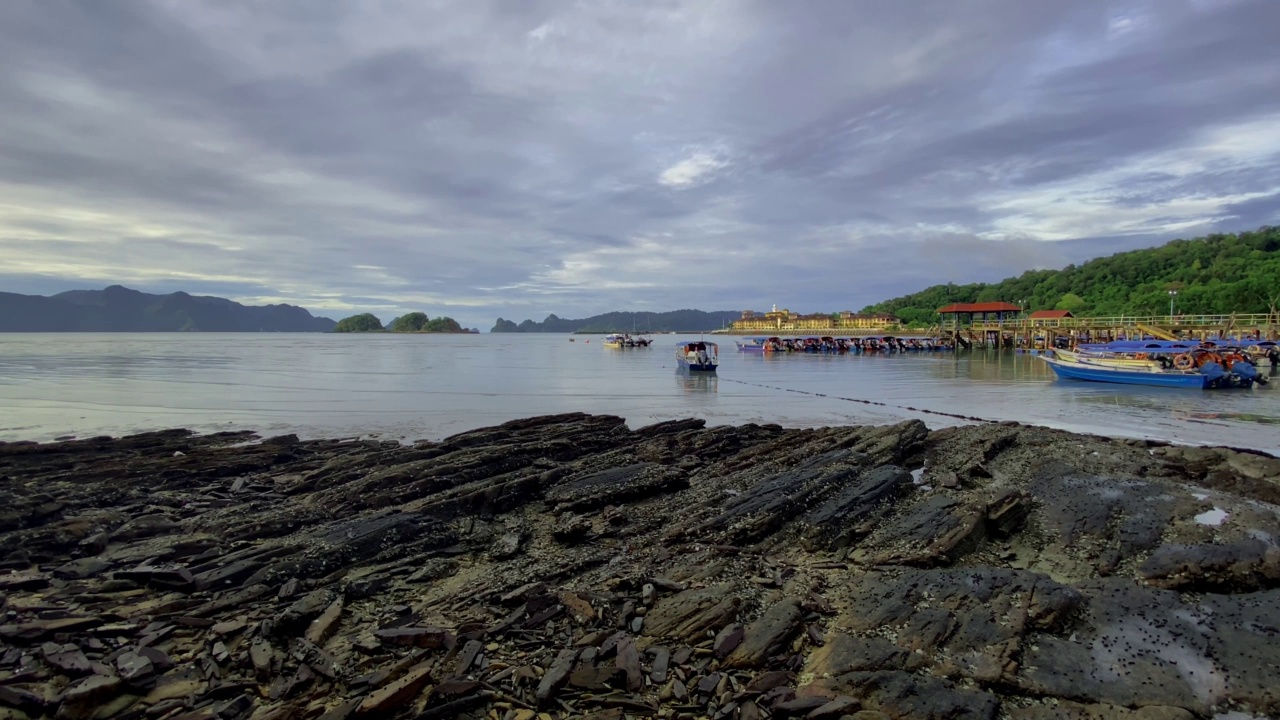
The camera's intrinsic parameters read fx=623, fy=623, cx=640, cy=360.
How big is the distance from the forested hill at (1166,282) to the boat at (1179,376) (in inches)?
2224

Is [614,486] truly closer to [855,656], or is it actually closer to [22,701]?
[855,656]

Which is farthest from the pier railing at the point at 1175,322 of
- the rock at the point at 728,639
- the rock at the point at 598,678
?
the rock at the point at 598,678

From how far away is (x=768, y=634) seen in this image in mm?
6457

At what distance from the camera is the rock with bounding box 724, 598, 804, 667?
6.08 metres

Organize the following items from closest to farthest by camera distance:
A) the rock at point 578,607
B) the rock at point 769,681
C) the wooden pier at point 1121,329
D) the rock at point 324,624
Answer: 1. the rock at point 769,681
2. the rock at point 324,624
3. the rock at point 578,607
4. the wooden pier at point 1121,329

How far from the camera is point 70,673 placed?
5.73 meters

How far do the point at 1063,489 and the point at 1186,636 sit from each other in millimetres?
5248

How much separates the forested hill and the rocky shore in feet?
321

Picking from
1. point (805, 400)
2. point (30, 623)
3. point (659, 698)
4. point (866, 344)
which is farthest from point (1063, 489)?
point (866, 344)

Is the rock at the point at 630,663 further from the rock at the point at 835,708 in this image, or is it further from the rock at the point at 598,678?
the rock at the point at 835,708

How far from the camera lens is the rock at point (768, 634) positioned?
20.0 ft

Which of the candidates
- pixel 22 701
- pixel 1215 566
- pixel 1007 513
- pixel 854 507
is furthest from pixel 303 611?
pixel 1215 566

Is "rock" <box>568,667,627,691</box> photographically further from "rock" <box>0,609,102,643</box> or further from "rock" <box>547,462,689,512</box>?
"rock" <box>547,462,689,512</box>

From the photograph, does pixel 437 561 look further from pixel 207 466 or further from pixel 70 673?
pixel 207 466
